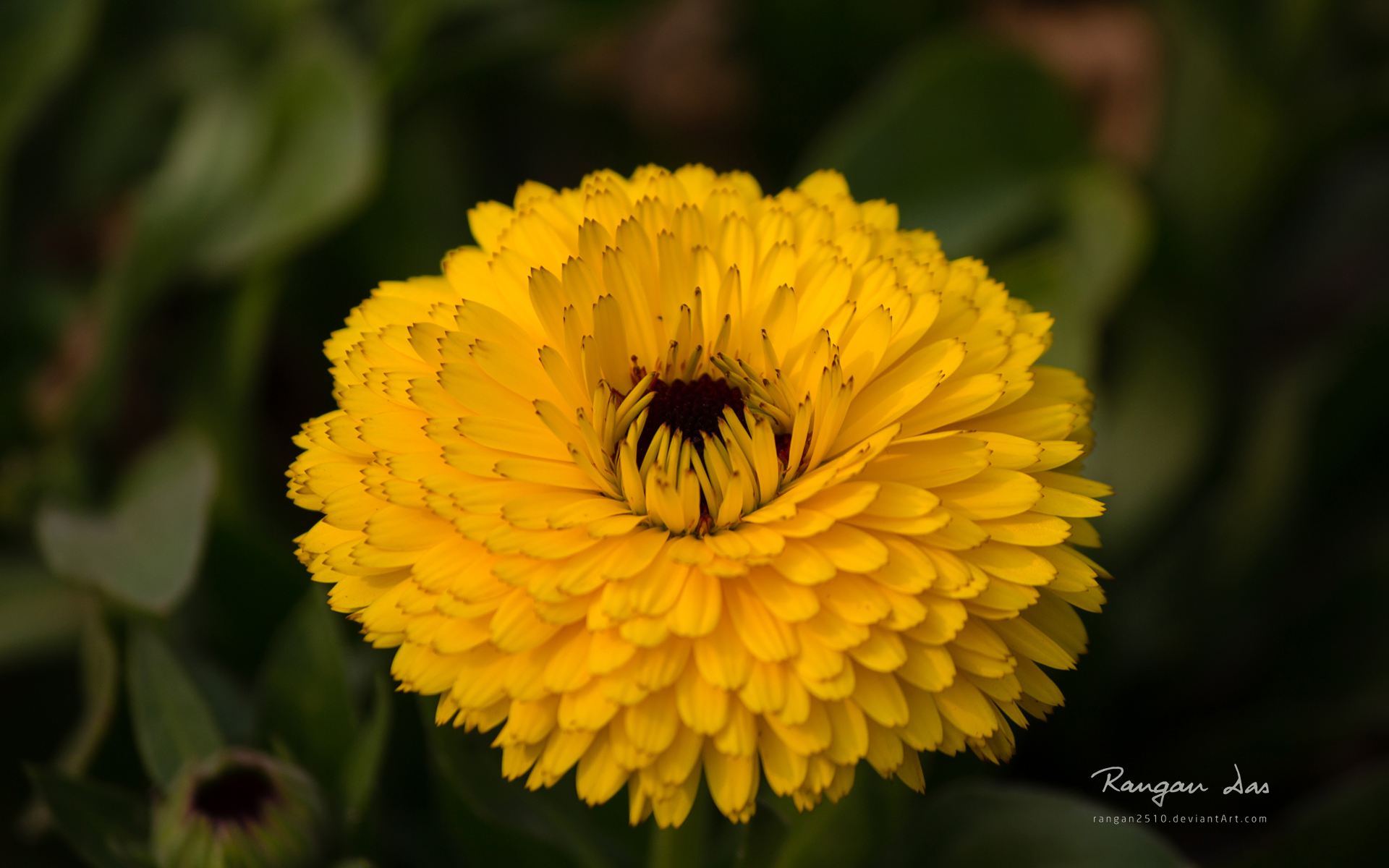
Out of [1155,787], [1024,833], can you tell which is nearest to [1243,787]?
[1155,787]

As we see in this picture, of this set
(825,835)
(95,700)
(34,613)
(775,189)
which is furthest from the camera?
(775,189)

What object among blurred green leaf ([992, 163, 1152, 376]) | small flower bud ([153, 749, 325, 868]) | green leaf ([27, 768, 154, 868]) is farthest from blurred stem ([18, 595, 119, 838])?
blurred green leaf ([992, 163, 1152, 376])

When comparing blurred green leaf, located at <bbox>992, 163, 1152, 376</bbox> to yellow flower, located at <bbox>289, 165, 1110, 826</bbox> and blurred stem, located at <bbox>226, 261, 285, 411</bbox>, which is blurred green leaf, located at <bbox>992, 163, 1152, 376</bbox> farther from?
blurred stem, located at <bbox>226, 261, 285, 411</bbox>

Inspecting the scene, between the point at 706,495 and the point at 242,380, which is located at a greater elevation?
the point at 242,380

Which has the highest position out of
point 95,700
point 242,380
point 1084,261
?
point 1084,261

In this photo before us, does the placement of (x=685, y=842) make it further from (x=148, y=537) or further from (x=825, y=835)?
(x=148, y=537)

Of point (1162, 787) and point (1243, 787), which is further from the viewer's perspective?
point (1243, 787)

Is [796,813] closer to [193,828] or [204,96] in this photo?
[193,828]

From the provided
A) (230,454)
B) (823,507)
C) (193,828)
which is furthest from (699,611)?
(230,454)
